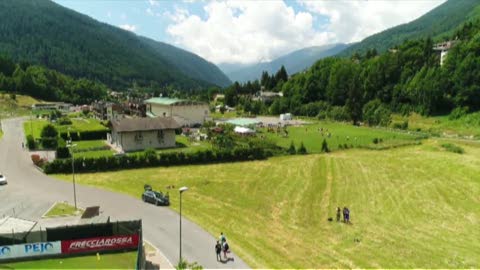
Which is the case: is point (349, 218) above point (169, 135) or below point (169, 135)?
below

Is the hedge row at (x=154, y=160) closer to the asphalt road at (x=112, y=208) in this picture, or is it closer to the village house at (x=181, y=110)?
the asphalt road at (x=112, y=208)

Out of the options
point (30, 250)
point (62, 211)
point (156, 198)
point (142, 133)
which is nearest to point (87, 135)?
point (142, 133)

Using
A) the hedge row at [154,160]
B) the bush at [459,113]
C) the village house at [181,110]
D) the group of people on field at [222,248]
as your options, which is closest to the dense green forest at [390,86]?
the bush at [459,113]

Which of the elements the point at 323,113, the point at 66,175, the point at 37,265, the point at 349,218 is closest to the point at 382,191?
A: the point at 349,218

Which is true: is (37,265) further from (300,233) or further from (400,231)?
(400,231)

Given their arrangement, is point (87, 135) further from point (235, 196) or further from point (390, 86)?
point (390, 86)
